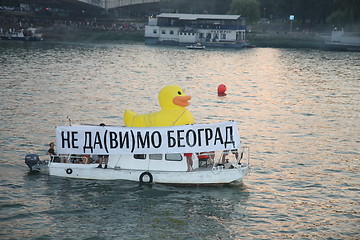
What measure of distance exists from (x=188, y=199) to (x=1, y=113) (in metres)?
28.8

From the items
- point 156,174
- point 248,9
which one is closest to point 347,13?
point 248,9

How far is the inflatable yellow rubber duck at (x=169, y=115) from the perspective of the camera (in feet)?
112

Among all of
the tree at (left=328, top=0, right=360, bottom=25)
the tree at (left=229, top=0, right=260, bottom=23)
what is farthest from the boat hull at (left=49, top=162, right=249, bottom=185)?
the tree at (left=229, top=0, right=260, bottom=23)

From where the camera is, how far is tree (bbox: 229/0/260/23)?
618ft

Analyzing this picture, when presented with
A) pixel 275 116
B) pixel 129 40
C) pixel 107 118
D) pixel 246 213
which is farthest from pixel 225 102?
pixel 129 40

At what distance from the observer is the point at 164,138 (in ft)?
110

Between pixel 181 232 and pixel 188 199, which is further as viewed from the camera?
pixel 188 199

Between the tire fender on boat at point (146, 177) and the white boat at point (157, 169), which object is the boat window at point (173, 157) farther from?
the tire fender on boat at point (146, 177)

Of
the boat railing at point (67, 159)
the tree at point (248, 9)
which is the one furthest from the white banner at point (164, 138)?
the tree at point (248, 9)

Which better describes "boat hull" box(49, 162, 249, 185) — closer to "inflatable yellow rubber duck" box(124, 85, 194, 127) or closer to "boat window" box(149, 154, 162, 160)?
"boat window" box(149, 154, 162, 160)

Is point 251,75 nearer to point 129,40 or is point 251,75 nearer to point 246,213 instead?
point 246,213

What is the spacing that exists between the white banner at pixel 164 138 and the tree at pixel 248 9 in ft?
526

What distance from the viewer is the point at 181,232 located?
28.5 m

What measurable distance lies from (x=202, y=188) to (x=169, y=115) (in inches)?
190
